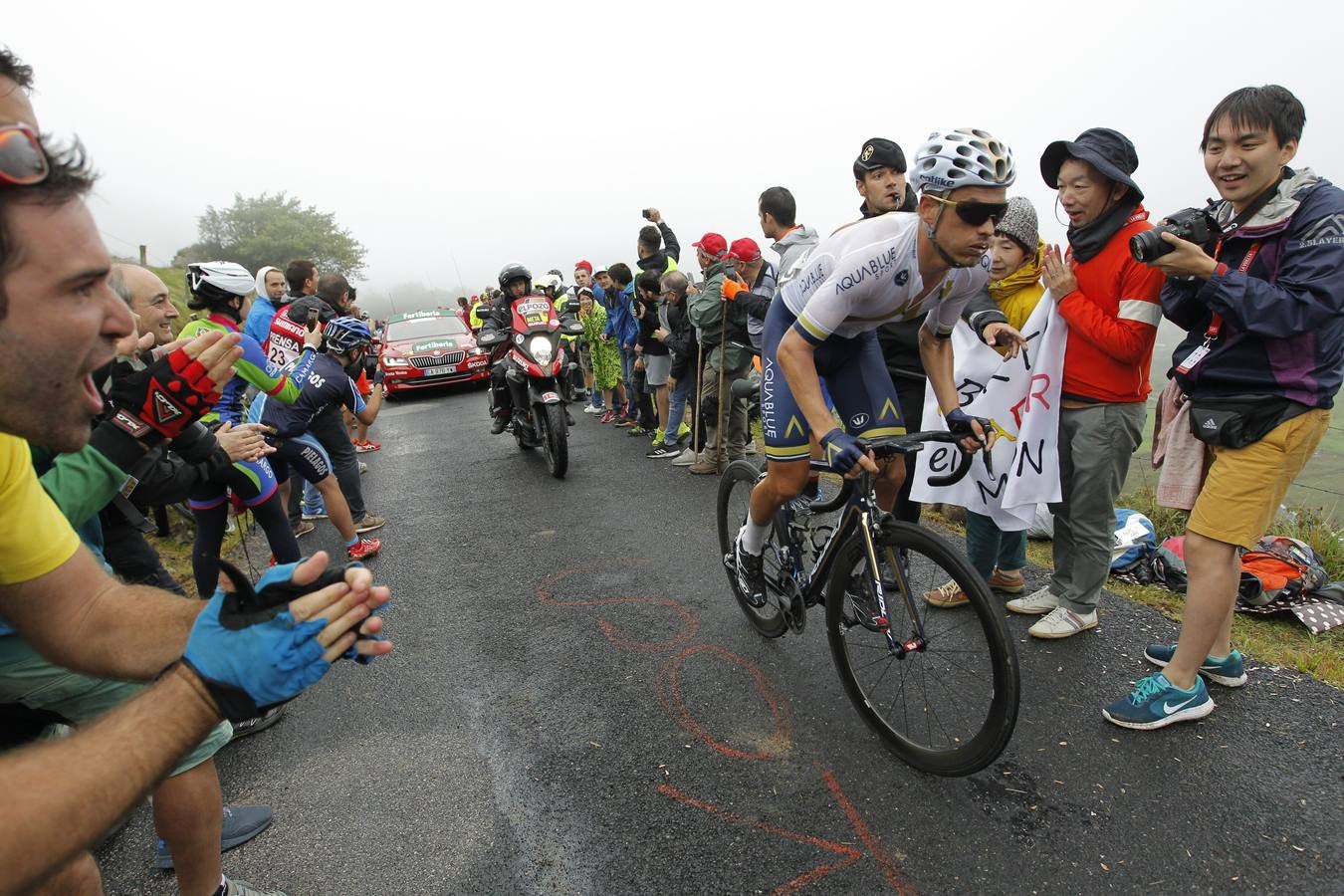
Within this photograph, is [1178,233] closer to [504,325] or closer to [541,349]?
[541,349]

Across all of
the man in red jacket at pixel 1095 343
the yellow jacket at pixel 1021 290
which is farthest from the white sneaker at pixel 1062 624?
the yellow jacket at pixel 1021 290

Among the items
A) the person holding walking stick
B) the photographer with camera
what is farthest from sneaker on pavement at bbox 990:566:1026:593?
the person holding walking stick

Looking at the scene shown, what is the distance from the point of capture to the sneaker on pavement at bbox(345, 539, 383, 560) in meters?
5.13

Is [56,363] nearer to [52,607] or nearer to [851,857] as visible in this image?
[52,607]

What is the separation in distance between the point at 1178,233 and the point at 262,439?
3.99 m

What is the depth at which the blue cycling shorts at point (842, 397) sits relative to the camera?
9.86 feet

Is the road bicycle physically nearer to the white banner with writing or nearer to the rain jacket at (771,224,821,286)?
the white banner with writing

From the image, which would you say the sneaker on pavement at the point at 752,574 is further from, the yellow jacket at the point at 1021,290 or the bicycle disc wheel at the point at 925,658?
the yellow jacket at the point at 1021,290

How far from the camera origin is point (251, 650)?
3.92 ft

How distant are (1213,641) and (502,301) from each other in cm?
757

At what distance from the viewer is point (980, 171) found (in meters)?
2.42

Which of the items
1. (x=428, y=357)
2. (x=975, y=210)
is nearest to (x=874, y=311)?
(x=975, y=210)

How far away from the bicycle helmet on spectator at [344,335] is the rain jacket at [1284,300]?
4.96 m

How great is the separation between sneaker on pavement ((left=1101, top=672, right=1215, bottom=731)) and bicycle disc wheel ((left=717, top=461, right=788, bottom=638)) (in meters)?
1.41
